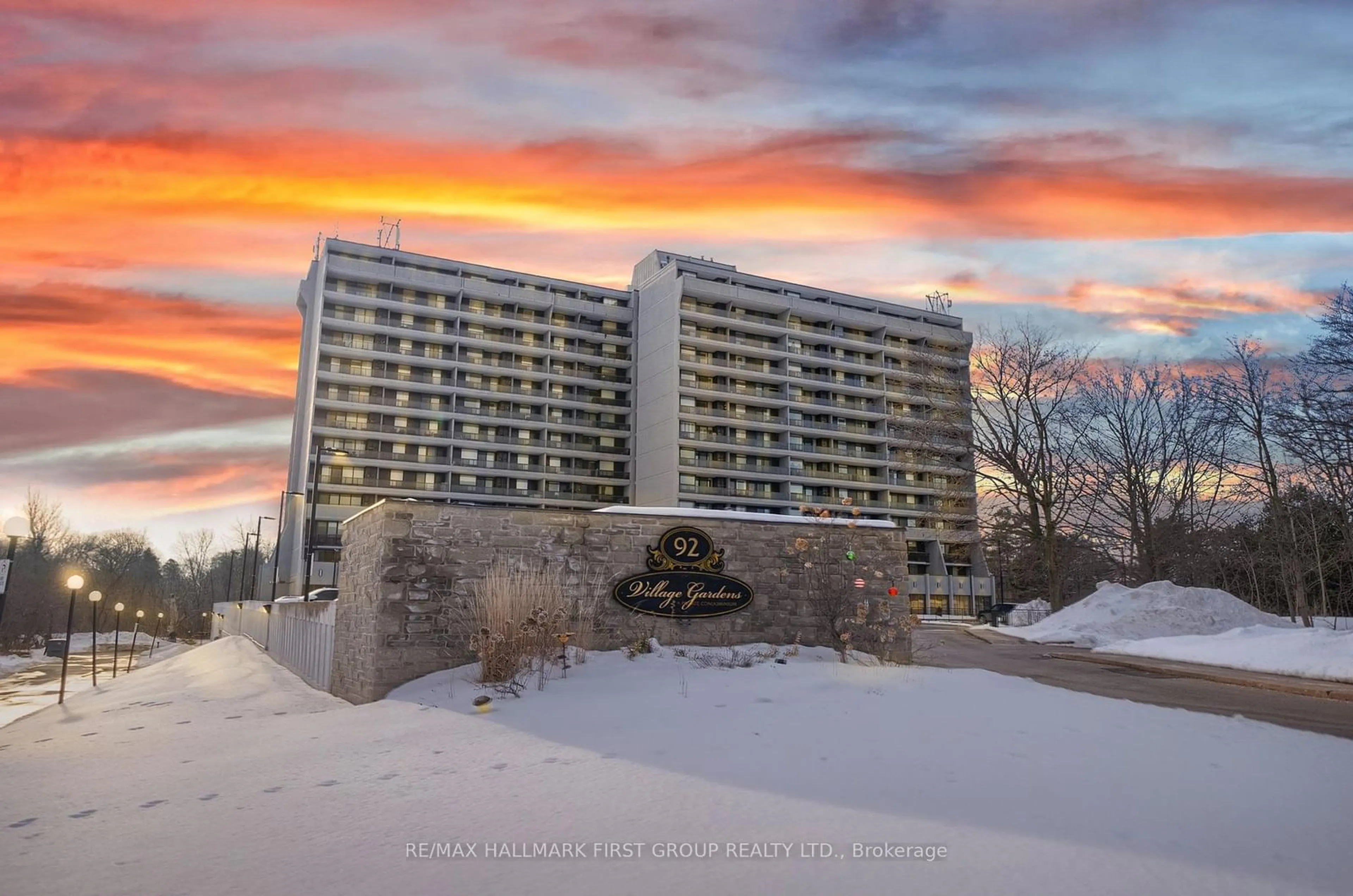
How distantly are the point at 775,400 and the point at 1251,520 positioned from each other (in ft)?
160

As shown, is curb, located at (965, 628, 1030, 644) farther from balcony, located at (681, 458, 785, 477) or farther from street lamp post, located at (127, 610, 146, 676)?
balcony, located at (681, 458, 785, 477)

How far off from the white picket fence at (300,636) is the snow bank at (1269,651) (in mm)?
16603

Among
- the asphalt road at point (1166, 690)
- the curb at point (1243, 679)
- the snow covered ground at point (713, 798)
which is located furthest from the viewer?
the curb at point (1243, 679)

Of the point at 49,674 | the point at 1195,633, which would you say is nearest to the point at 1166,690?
the point at 1195,633

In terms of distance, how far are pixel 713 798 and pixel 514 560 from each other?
7.22 metres

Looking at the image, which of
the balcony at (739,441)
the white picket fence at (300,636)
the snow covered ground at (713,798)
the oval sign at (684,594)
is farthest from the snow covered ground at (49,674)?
the balcony at (739,441)

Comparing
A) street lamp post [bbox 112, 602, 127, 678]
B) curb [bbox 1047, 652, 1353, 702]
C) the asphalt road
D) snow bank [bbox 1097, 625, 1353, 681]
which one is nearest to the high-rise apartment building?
street lamp post [bbox 112, 602, 127, 678]

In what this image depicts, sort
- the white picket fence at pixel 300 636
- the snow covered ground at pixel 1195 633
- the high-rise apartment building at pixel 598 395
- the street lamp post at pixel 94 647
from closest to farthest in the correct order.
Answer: the snow covered ground at pixel 1195 633 < the white picket fence at pixel 300 636 < the street lamp post at pixel 94 647 < the high-rise apartment building at pixel 598 395

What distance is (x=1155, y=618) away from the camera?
22891 mm

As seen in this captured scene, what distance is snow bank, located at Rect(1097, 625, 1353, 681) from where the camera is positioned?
42.5 feet

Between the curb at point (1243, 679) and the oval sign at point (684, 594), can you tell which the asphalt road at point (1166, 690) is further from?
the oval sign at point (684, 594)

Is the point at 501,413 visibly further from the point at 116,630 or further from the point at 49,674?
the point at 49,674

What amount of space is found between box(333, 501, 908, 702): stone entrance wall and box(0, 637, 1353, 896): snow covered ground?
6.15ft

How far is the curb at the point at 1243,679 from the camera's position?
35.4 feet
